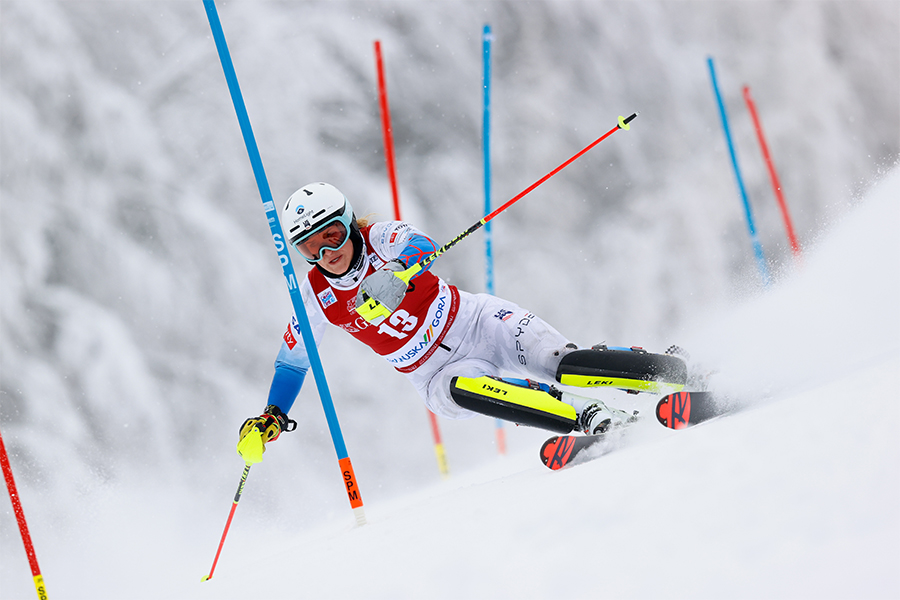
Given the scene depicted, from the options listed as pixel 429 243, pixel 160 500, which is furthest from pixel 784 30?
pixel 160 500

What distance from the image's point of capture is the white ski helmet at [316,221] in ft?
8.17

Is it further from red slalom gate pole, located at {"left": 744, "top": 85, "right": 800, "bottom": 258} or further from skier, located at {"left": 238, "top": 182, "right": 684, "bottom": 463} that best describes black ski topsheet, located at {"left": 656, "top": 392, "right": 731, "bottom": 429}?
red slalom gate pole, located at {"left": 744, "top": 85, "right": 800, "bottom": 258}

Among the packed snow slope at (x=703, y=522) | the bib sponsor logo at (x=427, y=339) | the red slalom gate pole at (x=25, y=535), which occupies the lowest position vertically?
the packed snow slope at (x=703, y=522)

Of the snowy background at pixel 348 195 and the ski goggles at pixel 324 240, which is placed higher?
the snowy background at pixel 348 195

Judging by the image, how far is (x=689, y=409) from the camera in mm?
2020

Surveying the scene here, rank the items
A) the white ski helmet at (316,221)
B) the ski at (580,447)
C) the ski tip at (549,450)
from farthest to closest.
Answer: the white ski helmet at (316,221) < the ski tip at (549,450) < the ski at (580,447)

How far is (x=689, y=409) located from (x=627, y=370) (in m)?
0.36

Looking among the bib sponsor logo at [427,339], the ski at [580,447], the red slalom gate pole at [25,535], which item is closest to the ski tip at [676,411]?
the ski at [580,447]

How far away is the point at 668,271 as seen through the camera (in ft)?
27.0

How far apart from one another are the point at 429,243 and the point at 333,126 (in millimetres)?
5859

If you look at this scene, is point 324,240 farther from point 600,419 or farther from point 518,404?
point 600,419

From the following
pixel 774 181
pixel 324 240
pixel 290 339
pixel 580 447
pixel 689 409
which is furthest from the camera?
pixel 774 181

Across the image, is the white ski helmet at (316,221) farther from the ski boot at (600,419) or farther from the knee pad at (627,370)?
the ski boot at (600,419)

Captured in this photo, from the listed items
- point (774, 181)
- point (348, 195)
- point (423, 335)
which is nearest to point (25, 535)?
point (423, 335)
